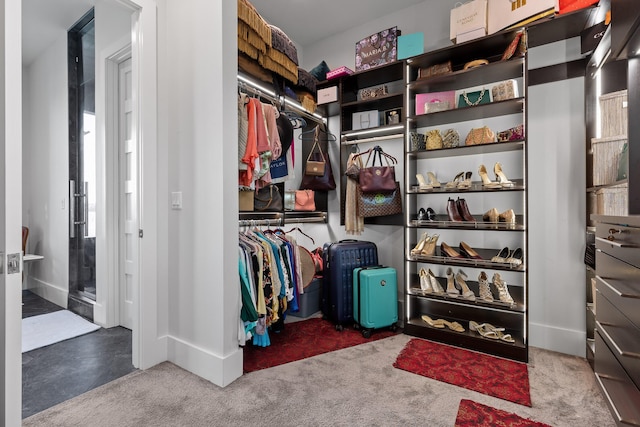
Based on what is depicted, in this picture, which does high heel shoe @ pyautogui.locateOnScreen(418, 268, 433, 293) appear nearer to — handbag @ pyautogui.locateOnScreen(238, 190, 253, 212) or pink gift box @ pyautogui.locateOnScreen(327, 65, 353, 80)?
handbag @ pyautogui.locateOnScreen(238, 190, 253, 212)

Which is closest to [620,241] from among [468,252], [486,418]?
[486,418]

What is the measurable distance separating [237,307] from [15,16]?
1767 millimetres

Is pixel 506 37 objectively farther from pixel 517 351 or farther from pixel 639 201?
pixel 517 351

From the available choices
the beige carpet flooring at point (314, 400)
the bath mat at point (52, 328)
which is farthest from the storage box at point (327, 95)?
the bath mat at point (52, 328)

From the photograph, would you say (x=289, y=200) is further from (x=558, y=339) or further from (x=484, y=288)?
(x=558, y=339)

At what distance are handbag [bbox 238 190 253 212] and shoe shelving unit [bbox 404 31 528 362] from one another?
131 centimetres

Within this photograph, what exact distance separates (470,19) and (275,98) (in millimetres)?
1696

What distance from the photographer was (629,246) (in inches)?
51.4

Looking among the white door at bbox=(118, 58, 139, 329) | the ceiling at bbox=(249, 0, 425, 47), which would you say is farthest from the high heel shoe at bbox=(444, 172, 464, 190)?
the white door at bbox=(118, 58, 139, 329)

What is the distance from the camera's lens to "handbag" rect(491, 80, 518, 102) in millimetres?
2346

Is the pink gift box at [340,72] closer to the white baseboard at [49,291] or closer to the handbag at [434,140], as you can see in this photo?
the handbag at [434,140]

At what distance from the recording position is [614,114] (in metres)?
1.92

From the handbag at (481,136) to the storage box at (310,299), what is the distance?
1853 mm

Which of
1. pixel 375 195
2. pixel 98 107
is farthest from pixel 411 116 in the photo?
pixel 98 107
